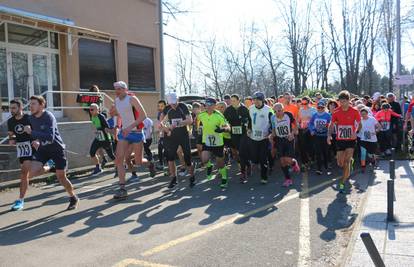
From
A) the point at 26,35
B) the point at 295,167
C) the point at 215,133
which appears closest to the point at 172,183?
the point at 215,133

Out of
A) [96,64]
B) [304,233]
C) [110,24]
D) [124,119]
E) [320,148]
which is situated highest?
[110,24]

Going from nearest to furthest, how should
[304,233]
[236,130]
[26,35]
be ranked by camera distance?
[304,233] → [236,130] → [26,35]

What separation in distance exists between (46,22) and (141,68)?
6534 mm

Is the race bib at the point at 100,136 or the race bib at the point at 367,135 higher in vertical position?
the race bib at the point at 100,136

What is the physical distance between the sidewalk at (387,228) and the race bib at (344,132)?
1089 millimetres

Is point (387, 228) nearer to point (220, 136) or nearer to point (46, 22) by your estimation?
point (220, 136)

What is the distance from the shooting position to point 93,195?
8.51 m

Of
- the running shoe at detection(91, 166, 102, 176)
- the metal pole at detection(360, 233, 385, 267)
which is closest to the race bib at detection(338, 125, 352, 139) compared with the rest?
the metal pole at detection(360, 233, 385, 267)

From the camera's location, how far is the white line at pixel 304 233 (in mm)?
4809

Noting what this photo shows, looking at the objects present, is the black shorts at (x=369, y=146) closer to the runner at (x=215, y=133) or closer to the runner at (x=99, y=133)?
the runner at (x=215, y=133)

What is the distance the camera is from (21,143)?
7.45 m

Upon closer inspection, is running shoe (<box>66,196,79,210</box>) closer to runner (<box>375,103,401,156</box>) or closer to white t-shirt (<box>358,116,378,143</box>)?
white t-shirt (<box>358,116,378,143</box>)

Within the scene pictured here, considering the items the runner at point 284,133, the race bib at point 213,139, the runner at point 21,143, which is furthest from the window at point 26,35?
the runner at point 284,133

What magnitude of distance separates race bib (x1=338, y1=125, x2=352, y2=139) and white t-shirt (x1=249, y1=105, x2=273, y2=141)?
1483mm
